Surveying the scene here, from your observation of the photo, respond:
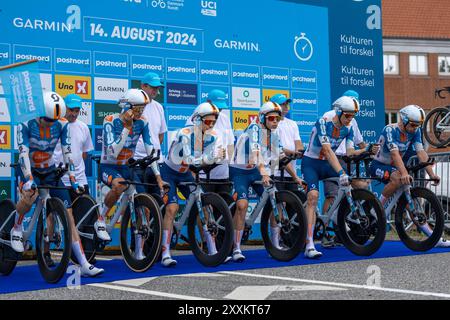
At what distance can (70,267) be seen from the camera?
31.2 feet

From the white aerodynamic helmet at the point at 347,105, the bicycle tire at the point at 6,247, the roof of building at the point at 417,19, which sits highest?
the roof of building at the point at 417,19

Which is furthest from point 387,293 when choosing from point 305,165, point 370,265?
point 305,165

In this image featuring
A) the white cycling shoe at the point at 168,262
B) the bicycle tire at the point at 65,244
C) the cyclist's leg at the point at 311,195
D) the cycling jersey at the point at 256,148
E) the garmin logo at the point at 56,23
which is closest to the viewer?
the bicycle tire at the point at 65,244

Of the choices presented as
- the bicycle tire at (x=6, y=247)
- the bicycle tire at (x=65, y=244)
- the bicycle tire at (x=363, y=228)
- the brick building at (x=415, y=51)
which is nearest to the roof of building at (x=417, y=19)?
the brick building at (x=415, y=51)

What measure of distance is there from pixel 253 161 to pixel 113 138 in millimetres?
1921

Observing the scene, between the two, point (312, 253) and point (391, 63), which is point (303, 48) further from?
point (391, 63)

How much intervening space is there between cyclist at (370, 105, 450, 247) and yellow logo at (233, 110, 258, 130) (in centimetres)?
289

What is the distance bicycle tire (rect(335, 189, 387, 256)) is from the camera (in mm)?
10508

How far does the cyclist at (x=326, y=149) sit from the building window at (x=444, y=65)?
3718 cm

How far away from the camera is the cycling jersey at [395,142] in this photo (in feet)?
39.0

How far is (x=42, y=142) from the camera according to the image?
29.1 feet

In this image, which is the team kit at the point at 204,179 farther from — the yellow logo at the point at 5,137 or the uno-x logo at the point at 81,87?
the uno-x logo at the point at 81,87

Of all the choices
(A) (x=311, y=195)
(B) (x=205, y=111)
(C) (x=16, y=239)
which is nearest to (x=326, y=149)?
(A) (x=311, y=195)

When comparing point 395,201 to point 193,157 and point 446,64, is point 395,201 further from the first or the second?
point 446,64
